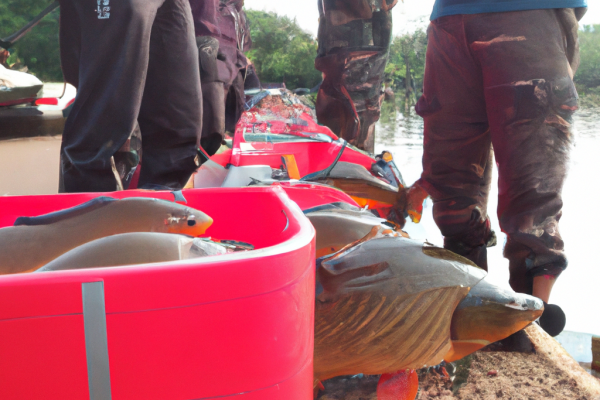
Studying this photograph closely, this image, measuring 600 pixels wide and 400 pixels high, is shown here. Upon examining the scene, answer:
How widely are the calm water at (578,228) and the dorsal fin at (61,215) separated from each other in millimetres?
455

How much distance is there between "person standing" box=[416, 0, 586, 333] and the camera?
3.18ft

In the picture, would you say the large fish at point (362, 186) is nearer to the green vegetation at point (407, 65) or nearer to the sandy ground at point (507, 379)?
the sandy ground at point (507, 379)

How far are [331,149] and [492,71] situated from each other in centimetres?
55

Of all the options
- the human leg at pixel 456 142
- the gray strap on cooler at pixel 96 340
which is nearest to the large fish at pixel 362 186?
the human leg at pixel 456 142

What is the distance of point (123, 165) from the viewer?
1202 mm

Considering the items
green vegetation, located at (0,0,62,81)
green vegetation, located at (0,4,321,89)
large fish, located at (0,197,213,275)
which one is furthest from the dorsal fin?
green vegetation, located at (0,0,62,81)

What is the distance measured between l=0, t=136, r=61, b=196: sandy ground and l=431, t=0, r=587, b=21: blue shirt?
1.69 metres

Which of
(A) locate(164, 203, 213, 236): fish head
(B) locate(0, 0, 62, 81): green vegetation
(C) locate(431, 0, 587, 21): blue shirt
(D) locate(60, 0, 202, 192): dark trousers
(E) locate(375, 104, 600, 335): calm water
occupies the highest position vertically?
(B) locate(0, 0, 62, 81): green vegetation

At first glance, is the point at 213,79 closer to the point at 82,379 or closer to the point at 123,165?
the point at 123,165

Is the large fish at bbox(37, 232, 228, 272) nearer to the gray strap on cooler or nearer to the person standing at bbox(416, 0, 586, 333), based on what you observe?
the gray strap on cooler

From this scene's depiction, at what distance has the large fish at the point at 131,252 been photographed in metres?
0.37

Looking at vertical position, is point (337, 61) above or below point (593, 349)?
above

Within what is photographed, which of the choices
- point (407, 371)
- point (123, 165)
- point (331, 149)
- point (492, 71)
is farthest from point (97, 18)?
point (407, 371)

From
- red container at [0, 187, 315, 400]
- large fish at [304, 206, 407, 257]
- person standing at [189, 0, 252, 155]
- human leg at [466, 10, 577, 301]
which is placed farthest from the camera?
person standing at [189, 0, 252, 155]
